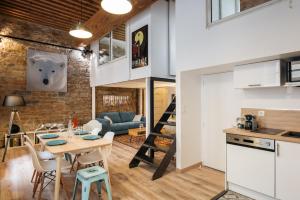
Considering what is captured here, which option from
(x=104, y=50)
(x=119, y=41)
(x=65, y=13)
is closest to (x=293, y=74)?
(x=119, y=41)

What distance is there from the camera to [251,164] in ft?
8.16

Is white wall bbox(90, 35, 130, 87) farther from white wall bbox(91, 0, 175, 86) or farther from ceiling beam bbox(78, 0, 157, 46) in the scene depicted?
ceiling beam bbox(78, 0, 157, 46)

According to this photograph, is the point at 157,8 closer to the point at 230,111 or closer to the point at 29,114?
the point at 230,111

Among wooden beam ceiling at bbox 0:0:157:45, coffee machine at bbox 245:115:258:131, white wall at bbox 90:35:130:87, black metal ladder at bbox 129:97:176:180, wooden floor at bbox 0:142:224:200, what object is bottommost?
wooden floor at bbox 0:142:224:200

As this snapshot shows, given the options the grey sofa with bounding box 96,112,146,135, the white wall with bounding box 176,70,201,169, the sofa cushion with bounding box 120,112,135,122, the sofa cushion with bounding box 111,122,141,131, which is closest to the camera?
the white wall with bounding box 176,70,201,169

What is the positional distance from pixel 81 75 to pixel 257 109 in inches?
234

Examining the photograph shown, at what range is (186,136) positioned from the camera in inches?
141

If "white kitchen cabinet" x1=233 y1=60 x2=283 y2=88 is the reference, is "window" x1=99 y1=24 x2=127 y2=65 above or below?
above

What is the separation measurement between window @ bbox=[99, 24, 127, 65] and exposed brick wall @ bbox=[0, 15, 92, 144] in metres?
1.24

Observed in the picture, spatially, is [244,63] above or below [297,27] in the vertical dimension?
below

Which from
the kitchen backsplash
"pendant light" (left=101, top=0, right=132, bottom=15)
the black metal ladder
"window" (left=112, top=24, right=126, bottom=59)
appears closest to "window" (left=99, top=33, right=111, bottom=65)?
"window" (left=112, top=24, right=126, bottom=59)

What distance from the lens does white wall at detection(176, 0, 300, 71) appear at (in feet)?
7.29

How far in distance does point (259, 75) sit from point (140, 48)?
274 cm

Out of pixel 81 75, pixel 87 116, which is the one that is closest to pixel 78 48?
pixel 81 75
